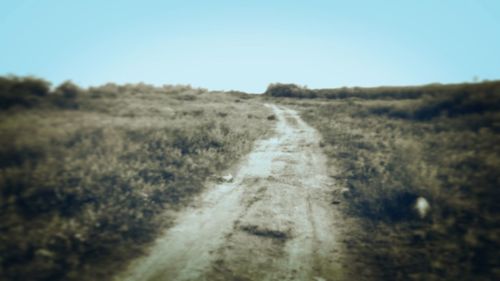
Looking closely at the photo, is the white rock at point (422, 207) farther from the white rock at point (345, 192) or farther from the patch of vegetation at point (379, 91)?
the patch of vegetation at point (379, 91)

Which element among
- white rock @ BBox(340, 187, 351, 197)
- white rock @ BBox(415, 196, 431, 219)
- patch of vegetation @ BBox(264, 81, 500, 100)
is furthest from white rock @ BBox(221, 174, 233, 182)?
patch of vegetation @ BBox(264, 81, 500, 100)

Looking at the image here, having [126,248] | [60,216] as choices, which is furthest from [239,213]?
[60,216]

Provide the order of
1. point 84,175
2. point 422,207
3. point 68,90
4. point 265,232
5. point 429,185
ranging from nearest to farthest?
point 265,232 < point 84,175 < point 422,207 < point 429,185 < point 68,90

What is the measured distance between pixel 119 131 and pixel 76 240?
6948 mm

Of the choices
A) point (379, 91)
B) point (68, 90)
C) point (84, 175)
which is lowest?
point (84, 175)

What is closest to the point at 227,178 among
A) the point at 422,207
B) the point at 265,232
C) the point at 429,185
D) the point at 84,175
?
the point at 265,232

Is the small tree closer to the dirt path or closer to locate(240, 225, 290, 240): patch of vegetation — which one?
the dirt path

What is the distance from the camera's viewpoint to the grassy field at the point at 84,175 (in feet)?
21.6

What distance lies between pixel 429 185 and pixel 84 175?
37.2 feet

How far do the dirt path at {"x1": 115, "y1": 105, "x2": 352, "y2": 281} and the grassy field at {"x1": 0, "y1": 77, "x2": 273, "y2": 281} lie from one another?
0.77m

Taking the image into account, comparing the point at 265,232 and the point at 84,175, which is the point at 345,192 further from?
the point at 84,175

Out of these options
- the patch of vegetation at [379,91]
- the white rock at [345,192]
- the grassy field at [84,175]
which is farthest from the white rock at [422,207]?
the patch of vegetation at [379,91]

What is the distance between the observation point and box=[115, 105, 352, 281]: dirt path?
666cm

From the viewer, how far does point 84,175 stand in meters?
9.43
